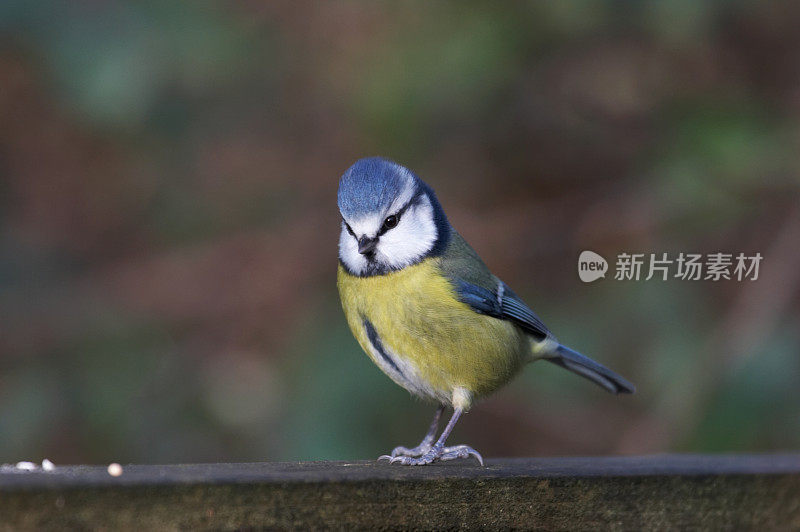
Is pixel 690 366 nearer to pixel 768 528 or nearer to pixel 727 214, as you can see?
pixel 727 214

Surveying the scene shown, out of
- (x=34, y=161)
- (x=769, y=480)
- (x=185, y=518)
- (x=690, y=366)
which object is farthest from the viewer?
(x=34, y=161)

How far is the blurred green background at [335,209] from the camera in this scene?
119 inches

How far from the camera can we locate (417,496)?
1.49 m

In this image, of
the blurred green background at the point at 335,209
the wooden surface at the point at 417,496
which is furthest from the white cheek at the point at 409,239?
the blurred green background at the point at 335,209

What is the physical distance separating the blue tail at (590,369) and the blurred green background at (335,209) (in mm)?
272

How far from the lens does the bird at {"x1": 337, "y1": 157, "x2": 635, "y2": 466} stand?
2.20 metres

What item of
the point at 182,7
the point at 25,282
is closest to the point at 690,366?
the point at 182,7

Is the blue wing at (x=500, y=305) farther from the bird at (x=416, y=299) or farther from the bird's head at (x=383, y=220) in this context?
the bird's head at (x=383, y=220)

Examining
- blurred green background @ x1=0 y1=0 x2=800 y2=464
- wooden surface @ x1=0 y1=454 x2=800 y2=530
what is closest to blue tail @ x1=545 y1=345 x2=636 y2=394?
blurred green background @ x1=0 y1=0 x2=800 y2=464

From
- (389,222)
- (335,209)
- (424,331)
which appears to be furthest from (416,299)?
(335,209)

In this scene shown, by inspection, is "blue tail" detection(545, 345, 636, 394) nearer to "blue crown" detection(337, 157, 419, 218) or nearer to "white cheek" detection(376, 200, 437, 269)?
"white cheek" detection(376, 200, 437, 269)

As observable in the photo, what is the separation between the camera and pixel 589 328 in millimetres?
3207

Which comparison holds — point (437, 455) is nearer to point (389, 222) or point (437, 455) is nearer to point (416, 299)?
point (416, 299)

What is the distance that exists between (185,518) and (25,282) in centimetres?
280
